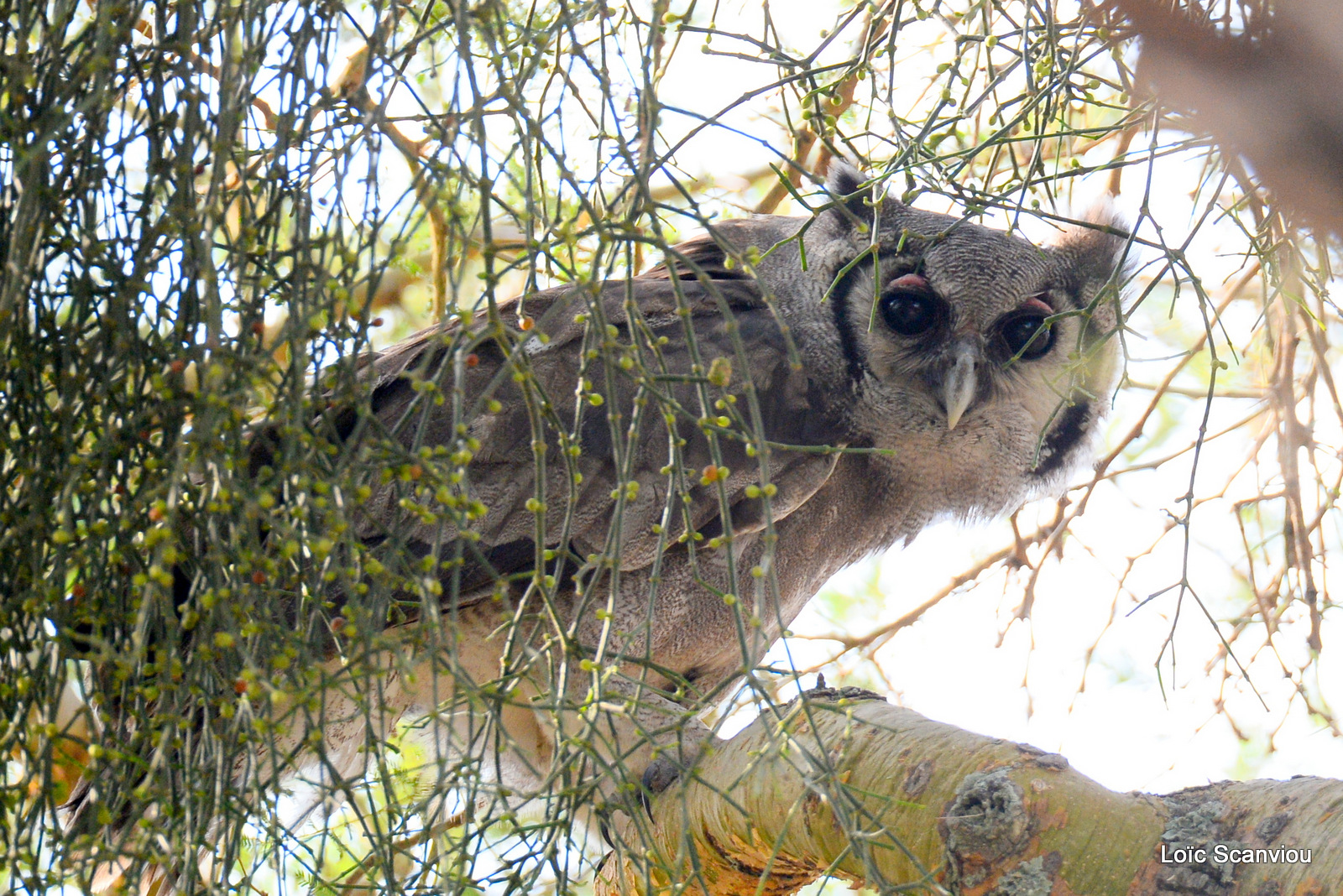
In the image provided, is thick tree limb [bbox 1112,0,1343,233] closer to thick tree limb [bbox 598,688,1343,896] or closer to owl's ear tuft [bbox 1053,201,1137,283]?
thick tree limb [bbox 598,688,1343,896]

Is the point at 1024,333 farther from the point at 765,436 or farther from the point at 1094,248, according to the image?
the point at 765,436

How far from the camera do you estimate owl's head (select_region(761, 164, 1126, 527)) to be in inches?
101

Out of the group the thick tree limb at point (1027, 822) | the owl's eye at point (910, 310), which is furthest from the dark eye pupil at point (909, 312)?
the thick tree limb at point (1027, 822)

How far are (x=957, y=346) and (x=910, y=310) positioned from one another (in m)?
0.13

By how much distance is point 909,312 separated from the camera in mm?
2568

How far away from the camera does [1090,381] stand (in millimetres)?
2811

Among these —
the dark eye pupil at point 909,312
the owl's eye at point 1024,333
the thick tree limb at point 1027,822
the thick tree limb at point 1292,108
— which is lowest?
the thick tree limb at point 1027,822

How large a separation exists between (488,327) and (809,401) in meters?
1.71

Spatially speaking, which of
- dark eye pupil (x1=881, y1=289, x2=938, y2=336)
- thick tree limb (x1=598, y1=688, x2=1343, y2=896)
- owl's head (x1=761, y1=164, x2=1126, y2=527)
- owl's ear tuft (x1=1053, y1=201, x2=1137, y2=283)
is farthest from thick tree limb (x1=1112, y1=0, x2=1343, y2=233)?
owl's ear tuft (x1=1053, y1=201, x2=1137, y2=283)

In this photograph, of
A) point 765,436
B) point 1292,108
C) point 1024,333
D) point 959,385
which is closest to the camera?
point 1292,108

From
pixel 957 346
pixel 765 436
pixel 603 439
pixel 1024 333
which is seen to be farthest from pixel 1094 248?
pixel 603 439

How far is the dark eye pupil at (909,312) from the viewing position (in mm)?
2566

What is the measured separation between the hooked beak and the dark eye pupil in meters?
0.10

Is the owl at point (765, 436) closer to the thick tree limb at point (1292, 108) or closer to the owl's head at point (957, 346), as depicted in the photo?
the owl's head at point (957, 346)
